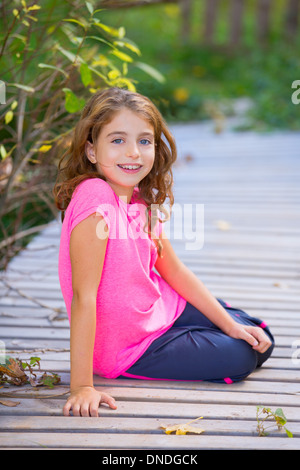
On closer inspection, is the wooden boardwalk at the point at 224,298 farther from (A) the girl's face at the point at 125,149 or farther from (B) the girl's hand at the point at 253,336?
(A) the girl's face at the point at 125,149

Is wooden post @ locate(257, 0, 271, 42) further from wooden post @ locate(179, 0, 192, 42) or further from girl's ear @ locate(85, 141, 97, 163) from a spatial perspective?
girl's ear @ locate(85, 141, 97, 163)

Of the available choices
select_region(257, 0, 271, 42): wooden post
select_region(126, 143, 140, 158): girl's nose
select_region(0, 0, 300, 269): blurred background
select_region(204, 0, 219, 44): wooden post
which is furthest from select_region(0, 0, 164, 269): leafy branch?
select_region(204, 0, 219, 44): wooden post

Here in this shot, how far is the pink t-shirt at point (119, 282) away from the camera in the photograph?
2.07 meters

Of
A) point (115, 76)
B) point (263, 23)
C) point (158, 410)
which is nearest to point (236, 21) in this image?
point (263, 23)

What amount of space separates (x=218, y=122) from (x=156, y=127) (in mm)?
7067

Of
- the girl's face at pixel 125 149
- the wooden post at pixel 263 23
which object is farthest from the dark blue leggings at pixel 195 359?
the wooden post at pixel 263 23

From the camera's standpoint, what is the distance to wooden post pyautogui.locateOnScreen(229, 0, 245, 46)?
50.4 feet

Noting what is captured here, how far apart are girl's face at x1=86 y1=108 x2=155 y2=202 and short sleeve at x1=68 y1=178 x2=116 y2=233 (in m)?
0.06

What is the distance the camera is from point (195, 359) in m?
2.18

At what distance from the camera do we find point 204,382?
2.20 metres

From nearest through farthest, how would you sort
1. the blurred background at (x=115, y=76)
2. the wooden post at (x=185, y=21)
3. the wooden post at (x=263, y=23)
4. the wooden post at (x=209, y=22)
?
the blurred background at (x=115, y=76) < the wooden post at (x=263, y=23) < the wooden post at (x=209, y=22) < the wooden post at (x=185, y=21)
